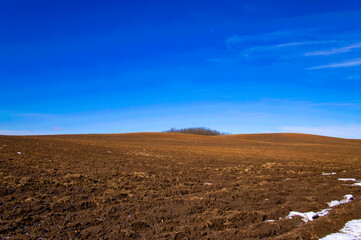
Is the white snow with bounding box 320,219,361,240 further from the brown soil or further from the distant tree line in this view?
the distant tree line

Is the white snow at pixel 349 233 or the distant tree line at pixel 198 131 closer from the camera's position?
the white snow at pixel 349 233

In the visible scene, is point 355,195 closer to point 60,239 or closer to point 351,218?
point 351,218

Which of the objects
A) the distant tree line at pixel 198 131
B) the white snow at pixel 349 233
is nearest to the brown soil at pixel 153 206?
the white snow at pixel 349 233

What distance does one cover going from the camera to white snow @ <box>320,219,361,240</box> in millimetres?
4672

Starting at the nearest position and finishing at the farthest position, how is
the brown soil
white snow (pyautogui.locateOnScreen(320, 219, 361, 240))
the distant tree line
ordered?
white snow (pyautogui.locateOnScreen(320, 219, 361, 240)) < the brown soil < the distant tree line

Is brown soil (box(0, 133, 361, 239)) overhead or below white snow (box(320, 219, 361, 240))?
below

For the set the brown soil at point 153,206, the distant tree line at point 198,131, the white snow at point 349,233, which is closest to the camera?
the white snow at point 349,233

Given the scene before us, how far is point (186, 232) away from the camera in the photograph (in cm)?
532

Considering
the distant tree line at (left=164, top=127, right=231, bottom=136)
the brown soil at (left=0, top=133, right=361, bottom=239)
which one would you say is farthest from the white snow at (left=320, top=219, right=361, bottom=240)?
the distant tree line at (left=164, top=127, right=231, bottom=136)

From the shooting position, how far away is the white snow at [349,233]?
184 inches

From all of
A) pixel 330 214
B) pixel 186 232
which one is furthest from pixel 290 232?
pixel 186 232

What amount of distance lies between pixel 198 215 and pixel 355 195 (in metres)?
5.76

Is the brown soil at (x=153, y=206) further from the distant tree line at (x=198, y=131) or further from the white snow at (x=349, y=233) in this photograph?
the distant tree line at (x=198, y=131)

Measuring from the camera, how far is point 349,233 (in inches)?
192
